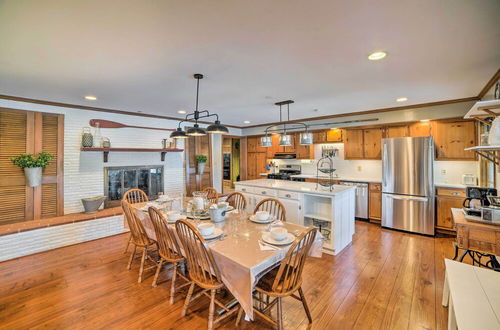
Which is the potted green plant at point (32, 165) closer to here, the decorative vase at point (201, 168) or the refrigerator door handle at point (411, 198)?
the decorative vase at point (201, 168)

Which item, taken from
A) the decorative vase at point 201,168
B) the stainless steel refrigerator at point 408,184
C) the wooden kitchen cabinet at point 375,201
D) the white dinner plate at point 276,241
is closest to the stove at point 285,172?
the decorative vase at point 201,168

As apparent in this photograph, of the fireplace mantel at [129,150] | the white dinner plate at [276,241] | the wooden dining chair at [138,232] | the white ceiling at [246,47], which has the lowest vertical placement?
the wooden dining chair at [138,232]

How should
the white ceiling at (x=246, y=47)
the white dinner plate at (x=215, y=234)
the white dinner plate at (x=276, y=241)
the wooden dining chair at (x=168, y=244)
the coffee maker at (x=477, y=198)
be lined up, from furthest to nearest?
the coffee maker at (x=477, y=198), the wooden dining chair at (x=168, y=244), the white dinner plate at (x=215, y=234), the white dinner plate at (x=276, y=241), the white ceiling at (x=246, y=47)

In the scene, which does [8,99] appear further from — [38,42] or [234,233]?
[234,233]

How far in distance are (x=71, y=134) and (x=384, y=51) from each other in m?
5.09

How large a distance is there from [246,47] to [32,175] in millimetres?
4039

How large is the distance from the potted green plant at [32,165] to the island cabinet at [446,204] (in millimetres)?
6912

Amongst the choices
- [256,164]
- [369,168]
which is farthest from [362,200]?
[256,164]

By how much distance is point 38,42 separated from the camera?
6.27ft

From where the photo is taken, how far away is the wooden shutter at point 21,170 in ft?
11.7

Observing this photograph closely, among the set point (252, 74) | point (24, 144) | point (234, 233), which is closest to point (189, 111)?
point (252, 74)

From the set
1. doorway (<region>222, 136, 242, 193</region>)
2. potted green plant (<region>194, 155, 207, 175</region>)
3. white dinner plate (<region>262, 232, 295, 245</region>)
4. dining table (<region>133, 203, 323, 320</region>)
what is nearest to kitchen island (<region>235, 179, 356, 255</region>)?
dining table (<region>133, 203, 323, 320</region>)

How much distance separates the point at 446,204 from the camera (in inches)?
157

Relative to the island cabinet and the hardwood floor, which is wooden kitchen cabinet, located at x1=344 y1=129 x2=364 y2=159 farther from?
the hardwood floor
